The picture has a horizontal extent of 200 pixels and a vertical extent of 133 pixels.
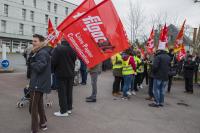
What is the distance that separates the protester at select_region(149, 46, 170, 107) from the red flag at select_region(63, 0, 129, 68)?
2.68 m

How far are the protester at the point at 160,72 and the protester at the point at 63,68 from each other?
311 centimetres

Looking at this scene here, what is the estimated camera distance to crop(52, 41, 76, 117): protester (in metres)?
6.66

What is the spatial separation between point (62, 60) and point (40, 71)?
1.53 meters

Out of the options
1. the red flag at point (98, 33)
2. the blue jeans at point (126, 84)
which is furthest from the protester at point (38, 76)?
the blue jeans at point (126, 84)

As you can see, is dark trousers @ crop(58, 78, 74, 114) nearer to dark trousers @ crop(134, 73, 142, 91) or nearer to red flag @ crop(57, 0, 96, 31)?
red flag @ crop(57, 0, 96, 31)

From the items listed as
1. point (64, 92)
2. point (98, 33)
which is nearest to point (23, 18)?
point (64, 92)

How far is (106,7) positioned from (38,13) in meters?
57.5

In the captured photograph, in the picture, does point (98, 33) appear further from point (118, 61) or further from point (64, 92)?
point (118, 61)

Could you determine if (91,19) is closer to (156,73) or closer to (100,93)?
(156,73)

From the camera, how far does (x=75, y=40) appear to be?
21.1 ft

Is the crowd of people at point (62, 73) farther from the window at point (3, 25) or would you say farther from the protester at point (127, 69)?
the window at point (3, 25)

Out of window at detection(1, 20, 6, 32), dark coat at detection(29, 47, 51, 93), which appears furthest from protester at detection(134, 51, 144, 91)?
window at detection(1, 20, 6, 32)

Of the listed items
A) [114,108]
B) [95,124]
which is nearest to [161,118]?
[114,108]

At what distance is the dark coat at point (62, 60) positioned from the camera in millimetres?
6652
